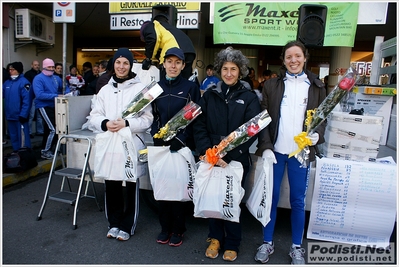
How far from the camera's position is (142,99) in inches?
112

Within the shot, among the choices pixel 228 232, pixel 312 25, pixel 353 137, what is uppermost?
pixel 312 25

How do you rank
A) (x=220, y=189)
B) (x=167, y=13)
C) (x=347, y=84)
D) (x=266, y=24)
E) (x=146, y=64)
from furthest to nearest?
(x=266, y=24)
(x=167, y=13)
(x=146, y=64)
(x=220, y=189)
(x=347, y=84)

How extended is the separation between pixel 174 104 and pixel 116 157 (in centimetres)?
77

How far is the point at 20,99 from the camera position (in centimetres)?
583

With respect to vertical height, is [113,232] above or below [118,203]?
below

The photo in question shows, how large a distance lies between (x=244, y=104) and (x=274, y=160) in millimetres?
562

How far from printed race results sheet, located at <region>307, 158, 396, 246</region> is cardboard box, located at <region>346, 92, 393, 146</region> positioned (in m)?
1.45

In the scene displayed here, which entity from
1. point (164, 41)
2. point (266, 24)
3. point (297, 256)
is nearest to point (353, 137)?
point (297, 256)

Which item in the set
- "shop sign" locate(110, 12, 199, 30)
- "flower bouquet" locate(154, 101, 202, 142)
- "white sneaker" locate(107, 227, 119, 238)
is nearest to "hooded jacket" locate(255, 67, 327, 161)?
"flower bouquet" locate(154, 101, 202, 142)

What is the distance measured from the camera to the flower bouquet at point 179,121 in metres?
2.69

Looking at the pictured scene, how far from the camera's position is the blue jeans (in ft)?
8.86

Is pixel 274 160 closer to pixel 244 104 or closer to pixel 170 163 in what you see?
pixel 244 104

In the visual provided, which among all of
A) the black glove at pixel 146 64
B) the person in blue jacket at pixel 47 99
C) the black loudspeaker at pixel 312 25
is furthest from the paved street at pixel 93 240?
the black loudspeaker at pixel 312 25

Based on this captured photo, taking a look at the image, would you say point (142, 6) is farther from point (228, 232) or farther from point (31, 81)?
point (228, 232)
